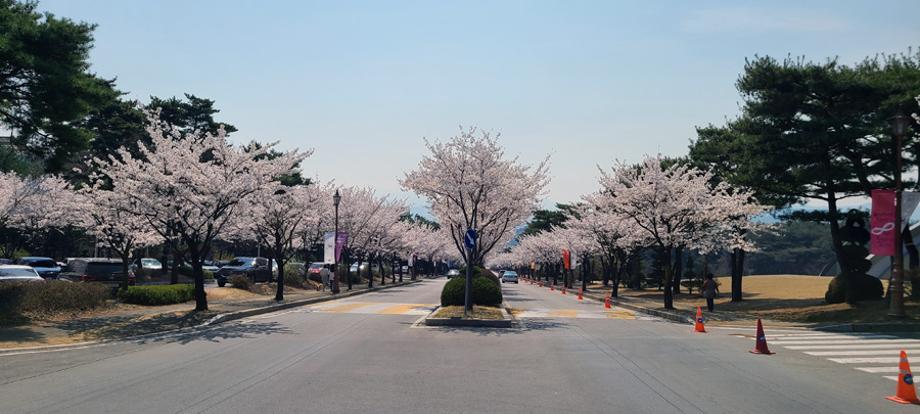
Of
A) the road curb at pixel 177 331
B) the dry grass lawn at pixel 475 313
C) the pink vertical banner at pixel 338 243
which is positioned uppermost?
the pink vertical banner at pixel 338 243

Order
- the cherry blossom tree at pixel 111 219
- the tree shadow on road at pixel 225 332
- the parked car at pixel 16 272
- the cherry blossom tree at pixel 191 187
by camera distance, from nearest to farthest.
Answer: the tree shadow on road at pixel 225 332
the cherry blossom tree at pixel 191 187
the cherry blossom tree at pixel 111 219
the parked car at pixel 16 272

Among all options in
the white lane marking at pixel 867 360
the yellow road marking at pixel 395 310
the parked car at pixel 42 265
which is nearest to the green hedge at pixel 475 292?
the yellow road marking at pixel 395 310

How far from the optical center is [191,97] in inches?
2136

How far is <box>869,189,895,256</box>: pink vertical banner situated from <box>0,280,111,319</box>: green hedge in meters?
22.7

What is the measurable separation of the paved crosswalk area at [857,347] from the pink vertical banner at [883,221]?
9.55 ft

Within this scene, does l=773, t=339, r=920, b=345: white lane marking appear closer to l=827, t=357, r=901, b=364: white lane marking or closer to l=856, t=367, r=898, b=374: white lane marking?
l=827, t=357, r=901, b=364: white lane marking

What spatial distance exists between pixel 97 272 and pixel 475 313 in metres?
18.0

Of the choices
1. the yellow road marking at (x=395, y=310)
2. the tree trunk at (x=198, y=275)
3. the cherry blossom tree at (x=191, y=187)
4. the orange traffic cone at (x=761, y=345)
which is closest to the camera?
the orange traffic cone at (x=761, y=345)

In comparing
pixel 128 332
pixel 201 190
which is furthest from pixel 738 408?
pixel 201 190

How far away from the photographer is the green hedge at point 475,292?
24.3 m

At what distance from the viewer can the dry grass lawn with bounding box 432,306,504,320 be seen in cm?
2045

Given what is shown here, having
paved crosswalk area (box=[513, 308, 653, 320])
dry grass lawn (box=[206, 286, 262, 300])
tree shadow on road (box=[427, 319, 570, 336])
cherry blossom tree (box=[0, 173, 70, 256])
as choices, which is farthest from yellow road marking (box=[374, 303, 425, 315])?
cherry blossom tree (box=[0, 173, 70, 256])

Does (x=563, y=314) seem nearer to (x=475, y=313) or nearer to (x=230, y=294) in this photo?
(x=475, y=313)

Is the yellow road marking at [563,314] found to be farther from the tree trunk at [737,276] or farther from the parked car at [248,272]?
the parked car at [248,272]
